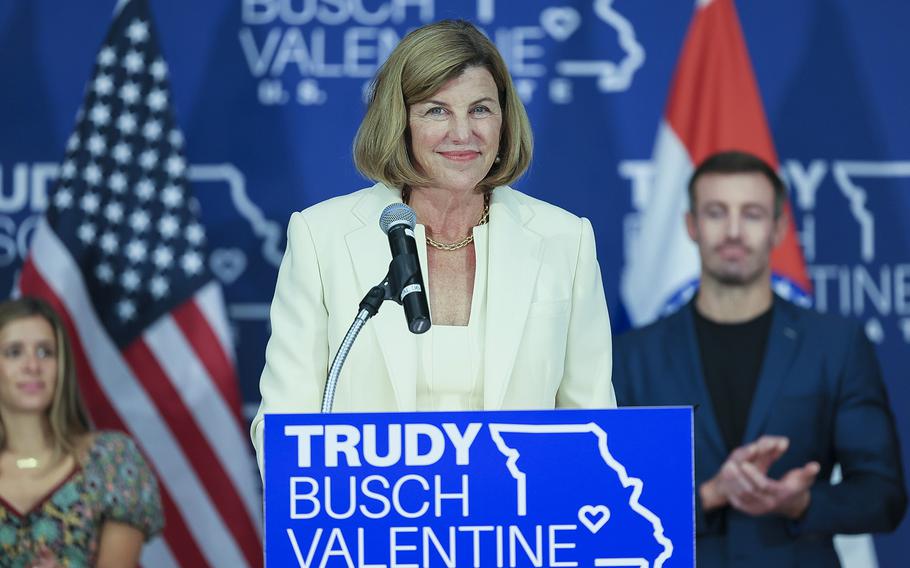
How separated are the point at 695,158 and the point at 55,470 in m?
2.50

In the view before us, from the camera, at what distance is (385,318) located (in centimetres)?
253

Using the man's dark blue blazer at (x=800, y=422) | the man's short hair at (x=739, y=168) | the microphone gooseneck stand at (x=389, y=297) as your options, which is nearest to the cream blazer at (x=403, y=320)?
the microphone gooseneck stand at (x=389, y=297)

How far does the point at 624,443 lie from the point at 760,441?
2.33 m

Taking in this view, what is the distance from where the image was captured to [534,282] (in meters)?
2.58

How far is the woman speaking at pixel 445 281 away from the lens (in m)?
2.51

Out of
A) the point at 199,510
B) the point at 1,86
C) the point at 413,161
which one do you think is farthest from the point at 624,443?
the point at 1,86

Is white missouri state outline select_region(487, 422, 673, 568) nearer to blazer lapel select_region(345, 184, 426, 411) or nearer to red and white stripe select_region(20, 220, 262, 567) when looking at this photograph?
blazer lapel select_region(345, 184, 426, 411)

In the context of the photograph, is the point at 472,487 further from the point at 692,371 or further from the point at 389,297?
the point at 692,371

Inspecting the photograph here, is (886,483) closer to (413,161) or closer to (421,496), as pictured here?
(413,161)

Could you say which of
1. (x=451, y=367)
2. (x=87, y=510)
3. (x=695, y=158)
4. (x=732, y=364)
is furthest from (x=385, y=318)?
(x=695, y=158)

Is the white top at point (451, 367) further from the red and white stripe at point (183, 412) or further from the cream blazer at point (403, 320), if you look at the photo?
the red and white stripe at point (183, 412)

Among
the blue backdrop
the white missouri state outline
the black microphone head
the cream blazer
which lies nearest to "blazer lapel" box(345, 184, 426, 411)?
the cream blazer

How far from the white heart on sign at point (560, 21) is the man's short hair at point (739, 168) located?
0.70 m

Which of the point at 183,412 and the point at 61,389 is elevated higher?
the point at 61,389
